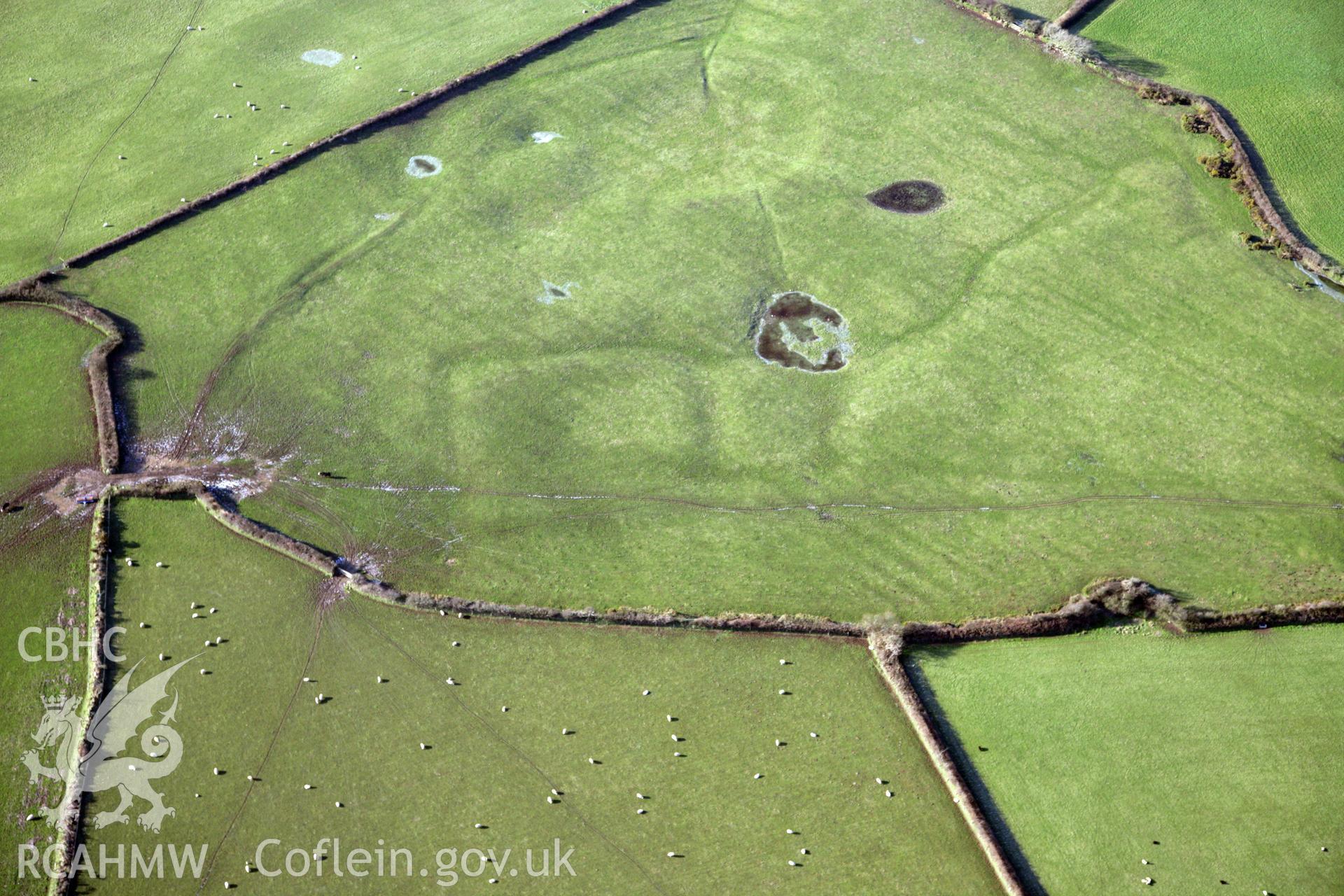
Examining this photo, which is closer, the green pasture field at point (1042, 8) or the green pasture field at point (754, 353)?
the green pasture field at point (754, 353)

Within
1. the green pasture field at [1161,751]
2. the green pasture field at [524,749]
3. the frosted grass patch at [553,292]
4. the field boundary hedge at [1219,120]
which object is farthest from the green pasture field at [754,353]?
the green pasture field at [524,749]

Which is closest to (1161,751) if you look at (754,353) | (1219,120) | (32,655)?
(754,353)

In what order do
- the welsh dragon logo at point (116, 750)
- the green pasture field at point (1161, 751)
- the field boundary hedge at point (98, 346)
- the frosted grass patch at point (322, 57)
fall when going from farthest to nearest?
the frosted grass patch at point (322, 57) < the field boundary hedge at point (98, 346) < the welsh dragon logo at point (116, 750) < the green pasture field at point (1161, 751)

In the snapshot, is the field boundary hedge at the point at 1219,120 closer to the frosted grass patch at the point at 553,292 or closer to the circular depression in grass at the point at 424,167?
the frosted grass patch at the point at 553,292

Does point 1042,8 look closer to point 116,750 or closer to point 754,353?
point 754,353

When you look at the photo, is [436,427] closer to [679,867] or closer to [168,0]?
[679,867]

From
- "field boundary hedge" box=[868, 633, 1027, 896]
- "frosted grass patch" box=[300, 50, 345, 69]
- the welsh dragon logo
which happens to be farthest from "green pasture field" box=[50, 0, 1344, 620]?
"frosted grass patch" box=[300, 50, 345, 69]

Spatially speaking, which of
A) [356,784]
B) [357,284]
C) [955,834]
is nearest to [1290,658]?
[955,834]
